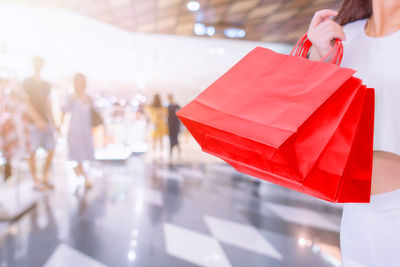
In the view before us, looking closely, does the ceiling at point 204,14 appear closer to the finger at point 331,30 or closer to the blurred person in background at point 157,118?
the blurred person in background at point 157,118

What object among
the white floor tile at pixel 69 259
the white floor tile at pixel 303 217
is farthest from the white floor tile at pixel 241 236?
the white floor tile at pixel 69 259

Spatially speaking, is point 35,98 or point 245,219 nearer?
point 245,219

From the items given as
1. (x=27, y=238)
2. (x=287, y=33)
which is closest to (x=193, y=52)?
(x=287, y=33)

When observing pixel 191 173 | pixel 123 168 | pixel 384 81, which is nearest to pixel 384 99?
pixel 384 81

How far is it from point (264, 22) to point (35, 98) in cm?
622

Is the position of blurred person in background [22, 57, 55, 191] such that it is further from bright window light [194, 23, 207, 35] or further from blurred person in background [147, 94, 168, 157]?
bright window light [194, 23, 207, 35]

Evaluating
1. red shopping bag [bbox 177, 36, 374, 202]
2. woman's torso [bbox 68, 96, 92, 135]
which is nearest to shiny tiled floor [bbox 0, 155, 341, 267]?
woman's torso [bbox 68, 96, 92, 135]

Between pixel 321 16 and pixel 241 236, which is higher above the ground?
pixel 321 16

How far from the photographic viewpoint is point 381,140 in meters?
0.50

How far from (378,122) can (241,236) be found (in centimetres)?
179

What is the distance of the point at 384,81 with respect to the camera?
0.49 metres

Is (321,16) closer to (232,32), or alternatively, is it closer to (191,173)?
(191,173)

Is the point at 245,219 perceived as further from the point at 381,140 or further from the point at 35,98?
the point at 35,98

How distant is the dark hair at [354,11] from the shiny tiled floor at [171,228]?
4.94ft
